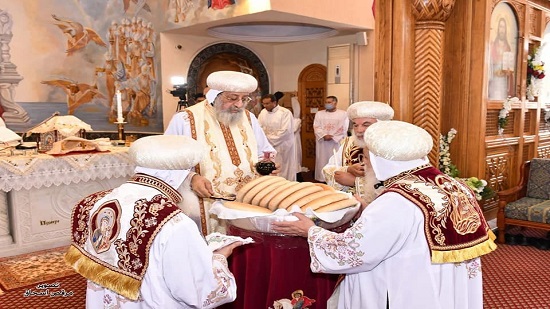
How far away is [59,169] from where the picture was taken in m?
5.16

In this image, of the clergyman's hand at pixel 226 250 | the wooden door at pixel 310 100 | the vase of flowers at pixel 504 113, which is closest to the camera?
the clergyman's hand at pixel 226 250

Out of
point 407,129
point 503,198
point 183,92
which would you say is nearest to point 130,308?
point 407,129

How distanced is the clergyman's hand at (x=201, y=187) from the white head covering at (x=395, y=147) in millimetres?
1264

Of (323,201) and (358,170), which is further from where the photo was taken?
(358,170)

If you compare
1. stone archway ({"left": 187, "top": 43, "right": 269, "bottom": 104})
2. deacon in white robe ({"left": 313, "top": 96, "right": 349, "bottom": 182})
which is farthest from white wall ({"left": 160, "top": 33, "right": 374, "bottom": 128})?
deacon in white robe ({"left": 313, "top": 96, "right": 349, "bottom": 182})

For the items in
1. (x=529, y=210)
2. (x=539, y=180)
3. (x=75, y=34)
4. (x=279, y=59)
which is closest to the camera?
(x=529, y=210)

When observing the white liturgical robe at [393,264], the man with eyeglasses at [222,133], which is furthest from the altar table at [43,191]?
the white liturgical robe at [393,264]

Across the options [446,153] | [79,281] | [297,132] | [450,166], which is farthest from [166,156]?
[297,132]

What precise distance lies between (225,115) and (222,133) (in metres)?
0.19

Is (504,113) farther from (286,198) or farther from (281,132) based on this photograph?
(281,132)

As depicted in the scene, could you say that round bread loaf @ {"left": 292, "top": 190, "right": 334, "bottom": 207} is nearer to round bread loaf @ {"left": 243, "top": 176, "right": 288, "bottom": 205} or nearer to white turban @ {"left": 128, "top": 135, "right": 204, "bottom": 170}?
round bread loaf @ {"left": 243, "top": 176, "right": 288, "bottom": 205}

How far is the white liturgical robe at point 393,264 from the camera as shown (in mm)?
1925

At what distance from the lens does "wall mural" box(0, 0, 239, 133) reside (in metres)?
8.96

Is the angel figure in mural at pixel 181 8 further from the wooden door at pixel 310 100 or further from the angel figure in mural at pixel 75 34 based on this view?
the wooden door at pixel 310 100
